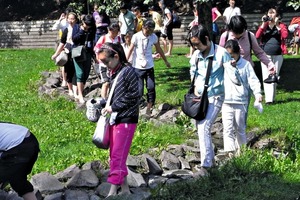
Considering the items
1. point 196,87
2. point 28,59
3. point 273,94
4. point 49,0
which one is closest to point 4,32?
point 49,0

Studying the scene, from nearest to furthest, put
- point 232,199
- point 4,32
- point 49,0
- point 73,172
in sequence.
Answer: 1. point 232,199
2. point 73,172
3. point 4,32
4. point 49,0

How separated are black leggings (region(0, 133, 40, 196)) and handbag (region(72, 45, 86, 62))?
5549 mm

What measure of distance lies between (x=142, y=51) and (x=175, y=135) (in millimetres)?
1868

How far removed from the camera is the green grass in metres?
6.78

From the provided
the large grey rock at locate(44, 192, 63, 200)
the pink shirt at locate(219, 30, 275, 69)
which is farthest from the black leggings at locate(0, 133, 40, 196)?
the pink shirt at locate(219, 30, 275, 69)

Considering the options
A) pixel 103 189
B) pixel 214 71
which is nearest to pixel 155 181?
pixel 103 189

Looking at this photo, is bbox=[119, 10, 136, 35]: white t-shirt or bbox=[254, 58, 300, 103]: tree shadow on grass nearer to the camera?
bbox=[254, 58, 300, 103]: tree shadow on grass

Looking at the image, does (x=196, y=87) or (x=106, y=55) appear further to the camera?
(x=196, y=87)

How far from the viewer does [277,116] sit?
403 inches

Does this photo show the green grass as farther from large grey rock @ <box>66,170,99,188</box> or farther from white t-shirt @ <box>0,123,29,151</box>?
white t-shirt @ <box>0,123,29,151</box>

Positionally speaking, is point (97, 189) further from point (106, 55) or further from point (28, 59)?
point (28, 59)

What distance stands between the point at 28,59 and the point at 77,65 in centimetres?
693

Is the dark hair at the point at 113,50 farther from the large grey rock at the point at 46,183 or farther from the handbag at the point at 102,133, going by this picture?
the large grey rock at the point at 46,183

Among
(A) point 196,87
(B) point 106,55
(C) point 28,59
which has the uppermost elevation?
(B) point 106,55
